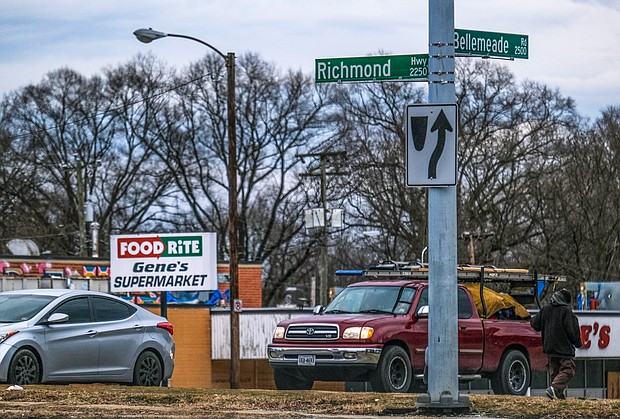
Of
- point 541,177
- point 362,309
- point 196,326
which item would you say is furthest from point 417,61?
point 541,177

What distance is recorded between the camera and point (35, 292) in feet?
59.7

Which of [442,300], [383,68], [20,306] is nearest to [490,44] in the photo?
[383,68]

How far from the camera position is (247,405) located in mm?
12852

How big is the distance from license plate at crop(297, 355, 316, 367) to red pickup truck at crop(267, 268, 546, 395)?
14mm

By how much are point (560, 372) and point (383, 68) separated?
5.31m

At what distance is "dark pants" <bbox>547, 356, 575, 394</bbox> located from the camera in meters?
A: 15.9

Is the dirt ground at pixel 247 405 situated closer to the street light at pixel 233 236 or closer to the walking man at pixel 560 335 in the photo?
the walking man at pixel 560 335

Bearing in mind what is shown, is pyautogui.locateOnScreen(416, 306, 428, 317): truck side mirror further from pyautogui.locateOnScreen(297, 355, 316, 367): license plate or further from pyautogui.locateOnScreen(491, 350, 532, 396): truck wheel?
pyautogui.locateOnScreen(491, 350, 532, 396): truck wheel

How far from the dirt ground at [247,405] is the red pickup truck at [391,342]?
3.34 m

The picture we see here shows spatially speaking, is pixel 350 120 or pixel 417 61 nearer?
pixel 417 61

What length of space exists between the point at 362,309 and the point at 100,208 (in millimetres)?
53586

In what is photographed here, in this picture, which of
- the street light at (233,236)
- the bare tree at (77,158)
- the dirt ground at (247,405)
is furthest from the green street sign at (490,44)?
the bare tree at (77,158)

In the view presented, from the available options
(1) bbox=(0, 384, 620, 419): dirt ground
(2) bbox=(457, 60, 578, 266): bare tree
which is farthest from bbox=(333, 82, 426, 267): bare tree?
(1) bbox=(0, 384, 620, 419): dirt ground

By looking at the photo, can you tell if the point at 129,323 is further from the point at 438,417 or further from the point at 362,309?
the point at 438,417
